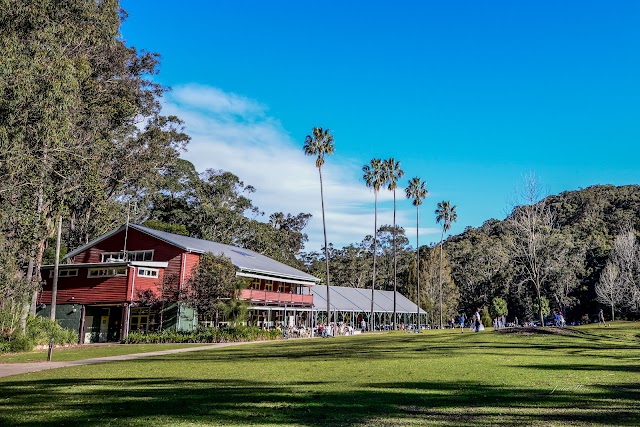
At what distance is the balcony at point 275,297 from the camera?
43194mm

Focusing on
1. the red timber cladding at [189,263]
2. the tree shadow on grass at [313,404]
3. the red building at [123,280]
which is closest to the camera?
the tree shadow on grass at [313,404]

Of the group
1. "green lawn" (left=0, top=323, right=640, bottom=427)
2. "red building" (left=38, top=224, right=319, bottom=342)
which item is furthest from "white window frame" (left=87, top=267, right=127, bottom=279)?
"green lawn" (left=0, top=323, right=640, bottom=427)

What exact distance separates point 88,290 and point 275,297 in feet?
52.9

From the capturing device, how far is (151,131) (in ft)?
132

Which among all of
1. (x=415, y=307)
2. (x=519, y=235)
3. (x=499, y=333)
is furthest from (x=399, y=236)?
(x=499, y=333)

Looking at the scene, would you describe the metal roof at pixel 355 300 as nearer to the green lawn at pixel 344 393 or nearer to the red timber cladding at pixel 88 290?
the red timber cladding at pixel 88 290

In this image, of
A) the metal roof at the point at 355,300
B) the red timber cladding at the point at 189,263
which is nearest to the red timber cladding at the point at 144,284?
the red timber cladding at the point at 189,263

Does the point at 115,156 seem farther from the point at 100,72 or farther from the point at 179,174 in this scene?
the point at 179,174

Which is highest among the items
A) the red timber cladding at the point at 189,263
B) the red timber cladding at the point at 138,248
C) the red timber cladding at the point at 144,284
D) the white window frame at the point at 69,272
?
the red timber cladding at the point at 138,248

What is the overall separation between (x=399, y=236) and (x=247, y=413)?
100881 millimetres

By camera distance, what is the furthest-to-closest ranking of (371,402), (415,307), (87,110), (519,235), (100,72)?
(415,307)
(519,235)
(100,72)
(87,110)
(371,402)

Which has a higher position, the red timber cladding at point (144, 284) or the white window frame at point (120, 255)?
the white window frame at point (120, 255)

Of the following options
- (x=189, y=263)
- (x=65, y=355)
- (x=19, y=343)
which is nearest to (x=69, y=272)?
(x=189, y=263)

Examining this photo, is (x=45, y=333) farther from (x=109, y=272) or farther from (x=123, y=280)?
(x=109, y=272)
